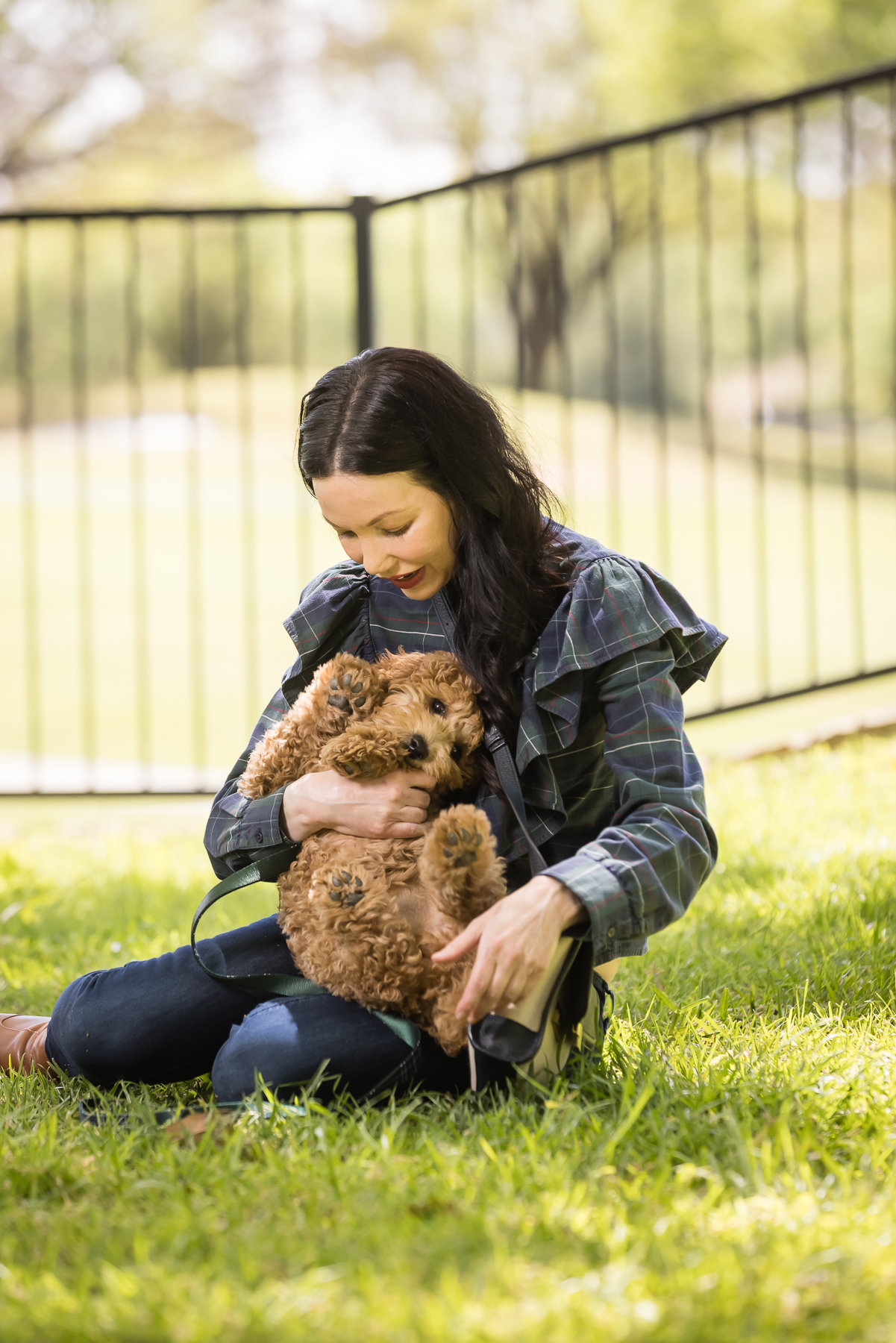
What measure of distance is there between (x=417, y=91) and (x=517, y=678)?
31.5 m

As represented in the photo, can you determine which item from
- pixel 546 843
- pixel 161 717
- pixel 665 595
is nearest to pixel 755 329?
pixel 665 595

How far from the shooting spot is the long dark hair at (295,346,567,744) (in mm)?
1958

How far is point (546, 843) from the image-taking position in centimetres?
203

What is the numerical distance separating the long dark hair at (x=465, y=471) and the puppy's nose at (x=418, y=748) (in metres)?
0.15

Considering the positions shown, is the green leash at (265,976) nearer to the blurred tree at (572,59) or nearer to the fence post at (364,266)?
the fence post at (364,266)

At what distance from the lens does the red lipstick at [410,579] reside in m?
2.04

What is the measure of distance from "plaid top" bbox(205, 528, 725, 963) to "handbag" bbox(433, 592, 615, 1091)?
0.04 metres

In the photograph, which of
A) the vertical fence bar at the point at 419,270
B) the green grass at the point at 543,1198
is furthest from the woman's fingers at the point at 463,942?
the vertical fence bar at the point at 419,270

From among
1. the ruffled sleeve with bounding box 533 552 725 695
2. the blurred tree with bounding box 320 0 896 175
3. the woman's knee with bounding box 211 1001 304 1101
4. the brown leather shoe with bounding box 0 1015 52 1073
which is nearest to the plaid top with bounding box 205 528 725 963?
the ruffled sleeve with bounding box 533 552 725 695

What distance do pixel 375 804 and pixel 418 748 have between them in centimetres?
11

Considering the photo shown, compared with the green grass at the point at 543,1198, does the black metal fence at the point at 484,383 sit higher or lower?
higher

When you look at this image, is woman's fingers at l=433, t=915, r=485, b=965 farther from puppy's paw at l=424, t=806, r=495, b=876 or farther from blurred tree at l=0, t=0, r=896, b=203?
blurred tree at l=0, t=0, r=896, b=203

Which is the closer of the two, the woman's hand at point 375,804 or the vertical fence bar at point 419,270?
the woman's hand at point 375,804

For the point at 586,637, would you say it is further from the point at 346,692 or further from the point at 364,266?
the point at 364,266
